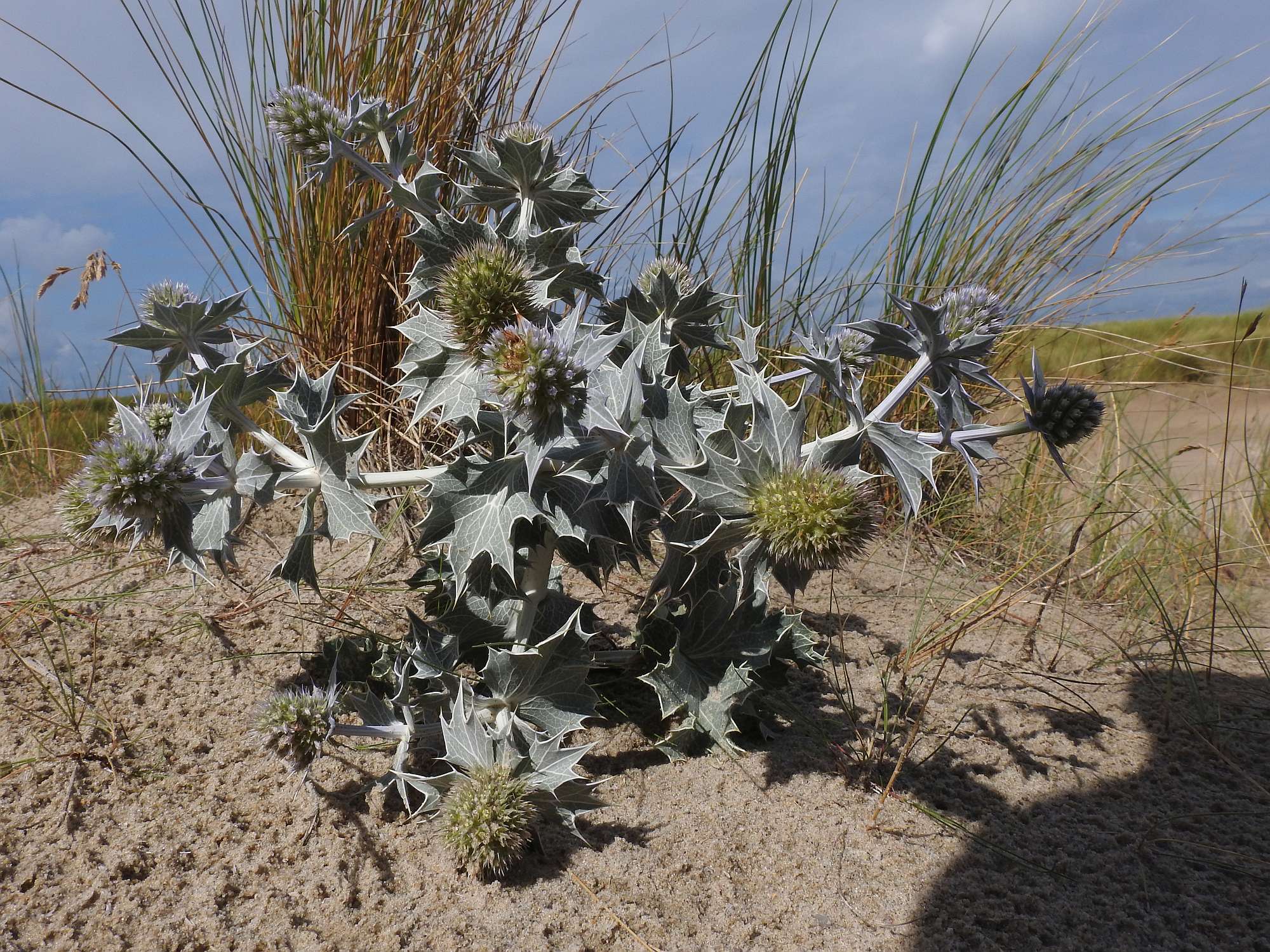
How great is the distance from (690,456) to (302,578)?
726mm

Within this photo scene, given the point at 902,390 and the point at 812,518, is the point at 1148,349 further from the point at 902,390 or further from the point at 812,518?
the point at 812,518

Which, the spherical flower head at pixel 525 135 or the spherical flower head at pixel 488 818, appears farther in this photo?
the spherical flower head at pixel 525 135

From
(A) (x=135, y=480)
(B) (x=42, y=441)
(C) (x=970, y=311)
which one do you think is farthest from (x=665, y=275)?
(B) (x=42, y=441)

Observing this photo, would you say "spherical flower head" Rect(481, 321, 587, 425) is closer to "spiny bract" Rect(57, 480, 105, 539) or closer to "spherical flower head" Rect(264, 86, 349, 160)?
"spiny bract" Rect(57, 480, 105, 539)

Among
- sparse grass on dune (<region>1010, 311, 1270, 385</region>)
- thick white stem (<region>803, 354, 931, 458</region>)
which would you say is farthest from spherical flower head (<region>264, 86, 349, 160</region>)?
sparse grass on dune (<region>1010, 311, 1270, 385</region>)

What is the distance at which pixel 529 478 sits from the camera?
1156 mm

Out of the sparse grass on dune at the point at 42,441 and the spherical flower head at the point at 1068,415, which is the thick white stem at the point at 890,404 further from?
the sparse grass on dune at the point at 42,441

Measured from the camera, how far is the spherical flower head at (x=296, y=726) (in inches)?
52.6

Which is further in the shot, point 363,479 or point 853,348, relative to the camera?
point 853,348

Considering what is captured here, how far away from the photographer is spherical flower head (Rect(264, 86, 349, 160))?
173cm

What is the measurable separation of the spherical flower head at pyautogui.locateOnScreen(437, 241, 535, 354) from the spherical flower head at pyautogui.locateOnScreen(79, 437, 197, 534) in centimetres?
49

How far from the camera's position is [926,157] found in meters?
3.29

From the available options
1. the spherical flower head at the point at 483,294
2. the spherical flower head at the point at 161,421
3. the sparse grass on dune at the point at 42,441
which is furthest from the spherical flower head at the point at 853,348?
the sparse grass on dune at the point at 42,441

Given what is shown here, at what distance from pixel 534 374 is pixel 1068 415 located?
0.98 meters
